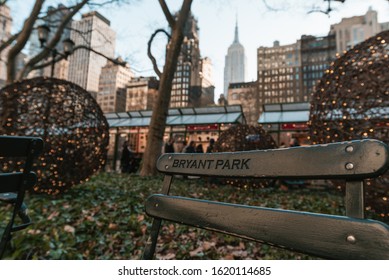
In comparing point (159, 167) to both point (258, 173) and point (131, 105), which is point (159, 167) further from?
point (131, 105)

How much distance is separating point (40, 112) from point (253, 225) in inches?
202

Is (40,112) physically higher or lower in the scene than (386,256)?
higher

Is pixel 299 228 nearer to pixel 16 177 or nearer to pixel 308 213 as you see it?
pixel 308 213

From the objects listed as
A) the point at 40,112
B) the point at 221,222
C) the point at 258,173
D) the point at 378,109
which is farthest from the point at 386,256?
the point at 40,112

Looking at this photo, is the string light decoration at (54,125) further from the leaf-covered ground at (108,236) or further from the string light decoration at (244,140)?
the string light decoration at (244,140)

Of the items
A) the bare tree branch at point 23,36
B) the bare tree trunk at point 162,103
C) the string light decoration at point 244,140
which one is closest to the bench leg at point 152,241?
the string light decoration at point 244,140

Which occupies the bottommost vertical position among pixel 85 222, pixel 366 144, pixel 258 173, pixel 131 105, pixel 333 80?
pixel 85 222

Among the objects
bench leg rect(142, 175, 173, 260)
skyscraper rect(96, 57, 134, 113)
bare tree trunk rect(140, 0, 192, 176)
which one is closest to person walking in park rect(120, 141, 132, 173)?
bare tree trunk rect(140, 0, 192, 176)

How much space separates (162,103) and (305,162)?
27.3ft

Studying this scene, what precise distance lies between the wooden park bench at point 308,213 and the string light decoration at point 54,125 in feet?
14.7

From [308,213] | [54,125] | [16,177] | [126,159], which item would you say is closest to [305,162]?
[308,213]

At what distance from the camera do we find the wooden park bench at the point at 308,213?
868 mm

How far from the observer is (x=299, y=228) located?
38.7 inches

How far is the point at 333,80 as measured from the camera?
3.99 metres
